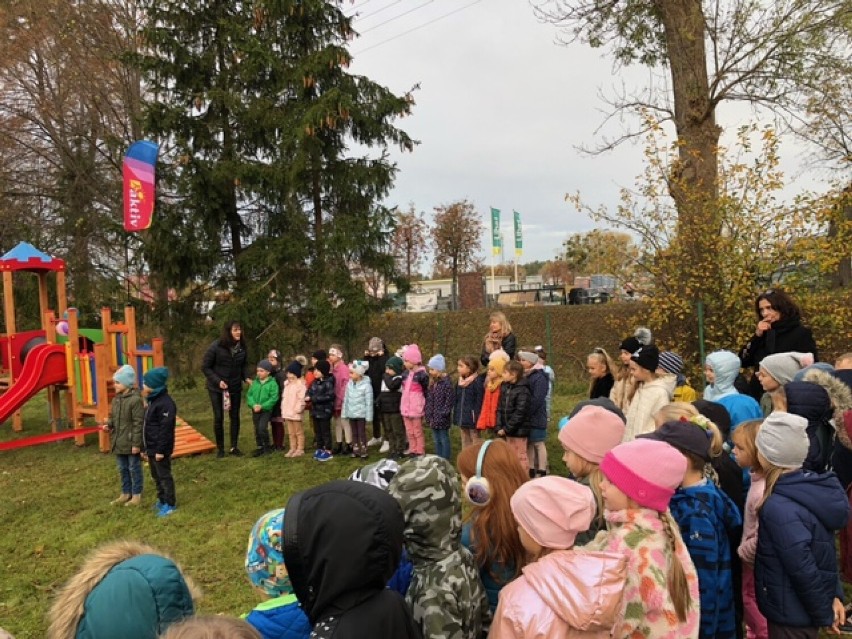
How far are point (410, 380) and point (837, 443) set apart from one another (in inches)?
191

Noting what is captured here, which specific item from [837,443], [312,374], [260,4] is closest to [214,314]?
[312,374]

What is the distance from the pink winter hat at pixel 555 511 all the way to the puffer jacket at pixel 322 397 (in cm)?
651

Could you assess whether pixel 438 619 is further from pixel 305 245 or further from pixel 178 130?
pixel 178 130

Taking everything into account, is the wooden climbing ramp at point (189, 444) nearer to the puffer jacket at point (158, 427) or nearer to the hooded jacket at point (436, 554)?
the puffer jacket at point (158, 427)

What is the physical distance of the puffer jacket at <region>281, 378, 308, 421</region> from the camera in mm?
8984

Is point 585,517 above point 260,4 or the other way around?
the other way around

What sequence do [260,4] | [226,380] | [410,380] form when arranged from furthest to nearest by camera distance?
[260,4] < [226,380] < [410,380]

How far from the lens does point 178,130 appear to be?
1334 centimetres

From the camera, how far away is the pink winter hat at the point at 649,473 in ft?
7.92

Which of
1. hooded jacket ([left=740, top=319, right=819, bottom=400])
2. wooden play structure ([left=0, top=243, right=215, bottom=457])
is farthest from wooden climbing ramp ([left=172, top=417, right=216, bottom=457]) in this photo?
hooded jacket ([left=740, top=319, right=819, bottom=400])

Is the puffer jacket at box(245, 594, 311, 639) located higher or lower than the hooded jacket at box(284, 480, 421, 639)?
lower

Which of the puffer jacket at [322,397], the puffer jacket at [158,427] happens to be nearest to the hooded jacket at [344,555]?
the puffer jacket at [158,427]

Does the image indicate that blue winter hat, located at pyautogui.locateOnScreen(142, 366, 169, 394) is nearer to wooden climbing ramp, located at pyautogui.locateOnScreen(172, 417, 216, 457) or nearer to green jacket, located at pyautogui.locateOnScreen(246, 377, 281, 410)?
green jacket, located at pyautogui.locateOnScreen(246, 377, 281, 410)

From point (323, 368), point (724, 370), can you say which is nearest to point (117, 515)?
point (323, 368)
